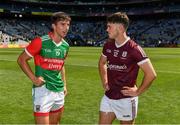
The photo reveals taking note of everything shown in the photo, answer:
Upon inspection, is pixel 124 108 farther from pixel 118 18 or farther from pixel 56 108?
pixel 118 18

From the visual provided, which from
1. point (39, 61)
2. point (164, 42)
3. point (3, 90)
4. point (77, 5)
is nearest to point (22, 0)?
point (77, 5)

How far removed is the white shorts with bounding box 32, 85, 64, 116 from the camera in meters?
6.16

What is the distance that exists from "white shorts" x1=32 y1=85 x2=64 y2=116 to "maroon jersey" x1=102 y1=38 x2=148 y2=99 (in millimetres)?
935

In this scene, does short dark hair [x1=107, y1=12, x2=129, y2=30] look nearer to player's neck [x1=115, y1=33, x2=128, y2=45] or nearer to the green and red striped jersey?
player's neck [x1=115, y1=33, x2=128, y2=45]

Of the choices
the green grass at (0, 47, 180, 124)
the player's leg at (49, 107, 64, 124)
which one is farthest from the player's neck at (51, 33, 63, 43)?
the green grass at (0, 47, 180, 124)

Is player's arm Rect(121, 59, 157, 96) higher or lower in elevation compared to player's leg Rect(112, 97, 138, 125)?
Answer: higher

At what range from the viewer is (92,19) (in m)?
100

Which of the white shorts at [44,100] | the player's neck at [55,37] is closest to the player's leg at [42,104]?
the white shorts at [44,100]

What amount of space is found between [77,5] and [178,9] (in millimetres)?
27569

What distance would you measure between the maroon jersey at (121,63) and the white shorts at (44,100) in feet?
3.07

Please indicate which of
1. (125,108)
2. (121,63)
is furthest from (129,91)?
(121,63)

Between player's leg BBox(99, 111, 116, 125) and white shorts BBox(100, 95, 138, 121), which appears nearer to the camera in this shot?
white shorts BBox(100, 95, 138, 121)

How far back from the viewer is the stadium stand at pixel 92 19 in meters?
80.6

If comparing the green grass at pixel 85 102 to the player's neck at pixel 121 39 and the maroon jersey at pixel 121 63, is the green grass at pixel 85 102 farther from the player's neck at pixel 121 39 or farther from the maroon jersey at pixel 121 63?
the player's neck at pixel 121 39
